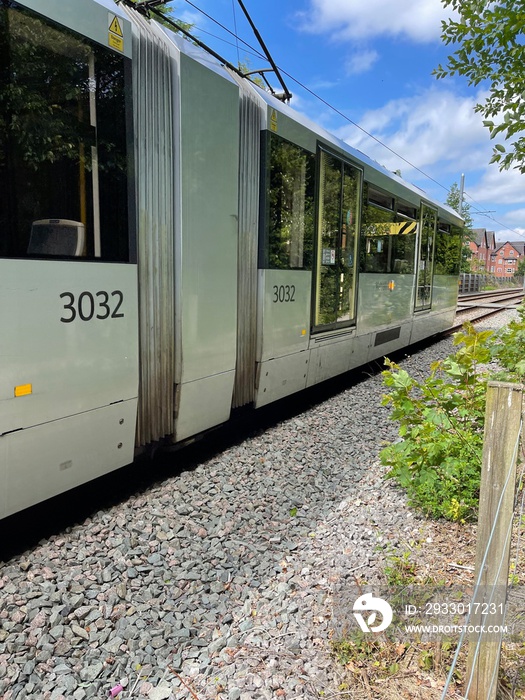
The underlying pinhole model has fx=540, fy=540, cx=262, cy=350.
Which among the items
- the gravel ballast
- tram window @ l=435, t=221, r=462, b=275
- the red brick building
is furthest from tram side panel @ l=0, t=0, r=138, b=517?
the red brick building

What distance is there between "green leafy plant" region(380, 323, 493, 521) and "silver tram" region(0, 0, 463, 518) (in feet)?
5.60

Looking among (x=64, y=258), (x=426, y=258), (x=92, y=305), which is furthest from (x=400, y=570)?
(x=426, y=258)

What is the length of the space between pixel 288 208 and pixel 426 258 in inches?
263

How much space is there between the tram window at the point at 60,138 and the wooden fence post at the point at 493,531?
8.20 feet

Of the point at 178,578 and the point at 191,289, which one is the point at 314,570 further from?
the point at 191,289

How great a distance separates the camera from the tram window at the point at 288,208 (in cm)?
546

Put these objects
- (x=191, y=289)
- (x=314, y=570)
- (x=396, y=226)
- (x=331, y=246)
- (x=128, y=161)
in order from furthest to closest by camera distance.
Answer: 1. (x=396, y=226)
2. (x=331, y=246)
3. (x=191, y=289)
4. (x=128, y=161)
5. (x=314, y=570)

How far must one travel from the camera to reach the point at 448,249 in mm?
13641

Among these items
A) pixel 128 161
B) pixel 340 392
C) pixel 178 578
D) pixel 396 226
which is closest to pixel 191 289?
pixel 128 161

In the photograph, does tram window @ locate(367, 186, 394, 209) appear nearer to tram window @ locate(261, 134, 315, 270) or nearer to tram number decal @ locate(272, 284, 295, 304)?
tram window @ locate(261, 134, 315, 270)

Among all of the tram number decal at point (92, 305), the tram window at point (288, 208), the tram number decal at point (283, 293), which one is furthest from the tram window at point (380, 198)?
the tram number decal at point (92, 305)

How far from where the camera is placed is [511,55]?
14.5 feet

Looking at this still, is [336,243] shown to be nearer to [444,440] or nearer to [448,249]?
[444,440]

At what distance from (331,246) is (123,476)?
3858 mm
